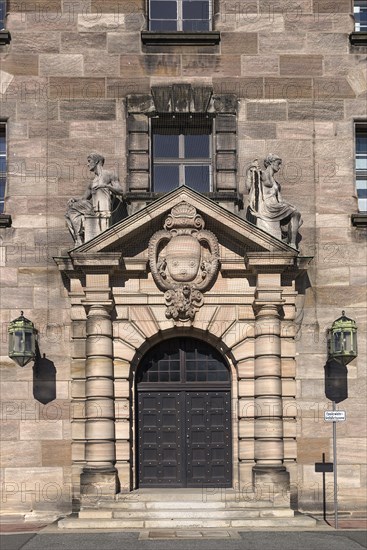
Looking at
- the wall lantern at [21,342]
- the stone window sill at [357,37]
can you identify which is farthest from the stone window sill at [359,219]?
the wall lantern at [21,342]

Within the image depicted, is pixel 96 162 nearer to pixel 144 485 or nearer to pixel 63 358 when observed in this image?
pixel 63 358

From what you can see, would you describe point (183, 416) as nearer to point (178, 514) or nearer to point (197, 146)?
point (178, 514)

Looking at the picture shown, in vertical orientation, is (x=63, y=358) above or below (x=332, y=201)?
below

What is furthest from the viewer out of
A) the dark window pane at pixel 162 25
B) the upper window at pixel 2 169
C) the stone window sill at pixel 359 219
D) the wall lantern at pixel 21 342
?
the dark window pane at pixel 162 25

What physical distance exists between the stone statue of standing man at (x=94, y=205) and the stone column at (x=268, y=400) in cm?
331

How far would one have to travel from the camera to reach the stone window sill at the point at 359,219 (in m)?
18.9

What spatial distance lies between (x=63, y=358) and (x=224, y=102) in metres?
5.90

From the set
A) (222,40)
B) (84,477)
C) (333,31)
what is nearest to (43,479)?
(84,477)

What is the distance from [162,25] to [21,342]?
7.06m

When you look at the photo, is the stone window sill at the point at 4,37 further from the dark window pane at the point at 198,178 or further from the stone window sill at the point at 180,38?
the dark window pane at the point at 198,178

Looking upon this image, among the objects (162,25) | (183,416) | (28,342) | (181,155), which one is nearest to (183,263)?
(181,155)

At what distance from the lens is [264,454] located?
698 inches

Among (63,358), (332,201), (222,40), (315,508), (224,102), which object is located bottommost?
(315,508)

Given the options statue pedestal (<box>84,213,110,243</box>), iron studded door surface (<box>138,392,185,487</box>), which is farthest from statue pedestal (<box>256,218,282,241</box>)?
iron studded door surface (<box>138,392,185,487</box>)
